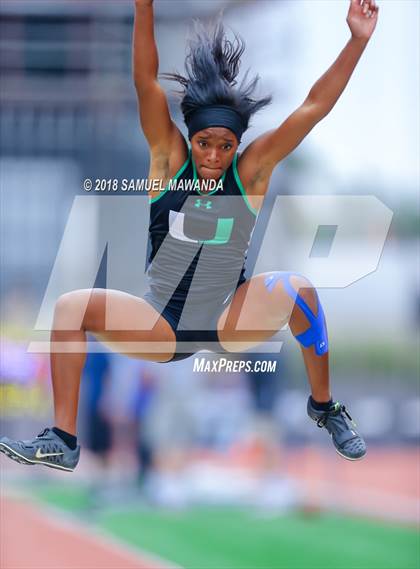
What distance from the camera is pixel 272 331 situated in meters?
3.19

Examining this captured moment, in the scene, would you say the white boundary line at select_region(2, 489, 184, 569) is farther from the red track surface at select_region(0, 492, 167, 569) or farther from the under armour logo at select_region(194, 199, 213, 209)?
the under armour logo at select_region(194, 199, 213, 209)

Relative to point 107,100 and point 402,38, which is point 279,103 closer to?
point 402,38

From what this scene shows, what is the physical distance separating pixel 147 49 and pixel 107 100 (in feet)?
5.17

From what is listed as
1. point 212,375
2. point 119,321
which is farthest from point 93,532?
point 119,321

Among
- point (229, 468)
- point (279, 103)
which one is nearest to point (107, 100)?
point (279, 103)

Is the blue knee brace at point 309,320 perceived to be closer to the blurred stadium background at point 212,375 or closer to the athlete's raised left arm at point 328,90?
the athlete's raised left arm at point 328,90

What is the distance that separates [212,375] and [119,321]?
370 cm

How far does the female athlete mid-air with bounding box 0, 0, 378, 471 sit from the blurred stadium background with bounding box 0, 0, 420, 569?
0.34 m

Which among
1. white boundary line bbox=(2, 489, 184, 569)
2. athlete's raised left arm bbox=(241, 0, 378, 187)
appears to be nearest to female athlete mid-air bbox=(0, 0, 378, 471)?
athlete's raised left arm bbox=(241, 0, 378, 187)

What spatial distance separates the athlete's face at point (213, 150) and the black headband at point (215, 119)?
1 centimetres

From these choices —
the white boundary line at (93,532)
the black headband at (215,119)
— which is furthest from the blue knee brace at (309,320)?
the white boundary line at (93,532)

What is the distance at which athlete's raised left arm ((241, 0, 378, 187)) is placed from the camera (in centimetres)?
307

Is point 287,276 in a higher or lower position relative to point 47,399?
higher

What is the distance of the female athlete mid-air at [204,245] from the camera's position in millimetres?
3080
